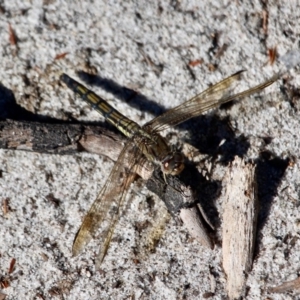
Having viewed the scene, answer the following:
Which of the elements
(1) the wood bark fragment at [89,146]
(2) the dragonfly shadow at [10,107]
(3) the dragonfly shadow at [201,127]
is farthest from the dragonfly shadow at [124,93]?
(2) the dragonfly shadow at [10,107]

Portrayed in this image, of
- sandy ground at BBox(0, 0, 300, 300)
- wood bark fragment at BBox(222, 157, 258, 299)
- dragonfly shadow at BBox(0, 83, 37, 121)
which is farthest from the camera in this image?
dragonfly shadow at BBox(0, 83, 37, 121)

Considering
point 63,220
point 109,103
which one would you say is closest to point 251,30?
point 109,103

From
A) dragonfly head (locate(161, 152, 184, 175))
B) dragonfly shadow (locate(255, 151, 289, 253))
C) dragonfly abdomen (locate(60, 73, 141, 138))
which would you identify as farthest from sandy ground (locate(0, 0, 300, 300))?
dragonfly head (locate(161, 152, 184, 175))

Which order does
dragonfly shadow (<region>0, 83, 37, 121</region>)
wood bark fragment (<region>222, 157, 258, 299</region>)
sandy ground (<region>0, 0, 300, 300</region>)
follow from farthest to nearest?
dragonfly shadow (<region>0, 83, 37, 121</region>)
sandy ground (<region>0, 0, 300, 300</region>)
wood bark fragment (<region>222, 157, 258, 299</region>)

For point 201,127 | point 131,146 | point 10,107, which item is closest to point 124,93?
point 131,146

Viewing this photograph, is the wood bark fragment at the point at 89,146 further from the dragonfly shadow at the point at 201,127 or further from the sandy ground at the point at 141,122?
the dragonfly shadow at the point at 201,127

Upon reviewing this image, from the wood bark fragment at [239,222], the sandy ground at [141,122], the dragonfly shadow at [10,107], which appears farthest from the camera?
the dragonfly shadow at [10,107]

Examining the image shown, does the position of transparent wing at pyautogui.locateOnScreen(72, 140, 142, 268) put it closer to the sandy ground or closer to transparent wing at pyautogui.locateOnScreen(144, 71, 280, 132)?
the sandy ground
